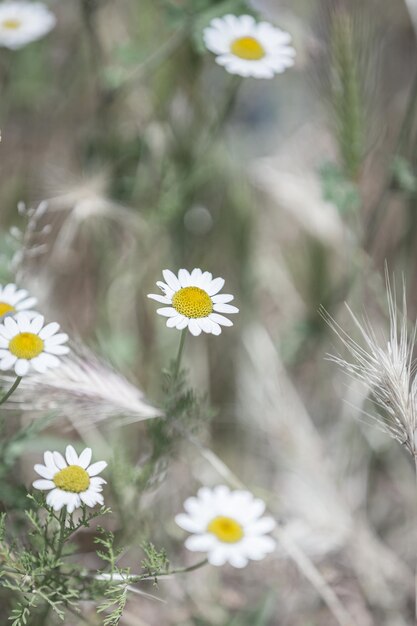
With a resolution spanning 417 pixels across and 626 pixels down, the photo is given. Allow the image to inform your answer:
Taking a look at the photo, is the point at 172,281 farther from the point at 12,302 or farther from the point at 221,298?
the point at 12,302

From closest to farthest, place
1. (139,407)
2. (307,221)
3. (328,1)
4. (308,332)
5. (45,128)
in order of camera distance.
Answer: (139,407), (328,1), (308,332), (307,221), (45,128)

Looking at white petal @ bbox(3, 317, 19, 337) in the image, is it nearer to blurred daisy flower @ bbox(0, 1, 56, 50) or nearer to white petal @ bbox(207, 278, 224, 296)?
white petal @ bbox(207, 278, 224, 296)

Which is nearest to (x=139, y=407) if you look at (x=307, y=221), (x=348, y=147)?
(x=348, y=147)

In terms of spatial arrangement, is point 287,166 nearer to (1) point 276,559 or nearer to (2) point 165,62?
(2) point 165,62

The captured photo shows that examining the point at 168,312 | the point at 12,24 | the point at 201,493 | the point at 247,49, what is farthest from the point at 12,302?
the point at 12,24

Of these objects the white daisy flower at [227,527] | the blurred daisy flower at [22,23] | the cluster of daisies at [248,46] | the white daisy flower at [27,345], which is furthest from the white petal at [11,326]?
the blurred daisy flower at [22,23]

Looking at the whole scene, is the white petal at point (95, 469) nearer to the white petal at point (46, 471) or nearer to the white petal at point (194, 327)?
the white petal at point (46, 471)

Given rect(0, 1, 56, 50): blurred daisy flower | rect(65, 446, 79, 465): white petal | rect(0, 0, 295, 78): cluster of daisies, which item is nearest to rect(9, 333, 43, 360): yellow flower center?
rect(65, 446, 79, 465): white petal
